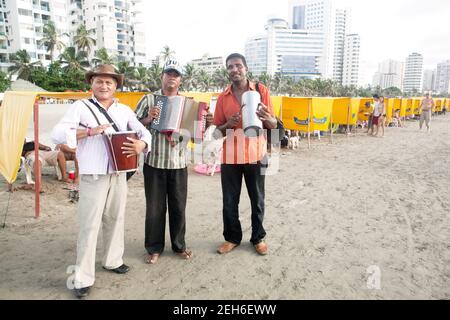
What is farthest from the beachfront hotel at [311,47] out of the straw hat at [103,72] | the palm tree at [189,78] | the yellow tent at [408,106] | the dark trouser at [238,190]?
the straw hat at [103,72]

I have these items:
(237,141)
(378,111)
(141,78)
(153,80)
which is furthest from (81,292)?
(153,80)

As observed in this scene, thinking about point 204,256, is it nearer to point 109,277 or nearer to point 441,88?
point 109,277

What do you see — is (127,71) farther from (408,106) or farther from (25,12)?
(408,106)

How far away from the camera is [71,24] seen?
73.9m

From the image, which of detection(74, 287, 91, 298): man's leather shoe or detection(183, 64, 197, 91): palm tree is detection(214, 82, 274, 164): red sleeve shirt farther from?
detection(183, 64, 197, 91): palm tree

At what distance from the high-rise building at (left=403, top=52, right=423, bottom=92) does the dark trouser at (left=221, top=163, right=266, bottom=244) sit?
212606 mm

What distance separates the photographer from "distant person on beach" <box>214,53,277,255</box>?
131 inches

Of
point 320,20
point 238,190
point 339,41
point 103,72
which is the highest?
point 320,20

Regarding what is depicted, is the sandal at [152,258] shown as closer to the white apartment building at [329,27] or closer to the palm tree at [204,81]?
the palm tree at [204,81]

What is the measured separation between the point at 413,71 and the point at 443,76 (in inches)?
620

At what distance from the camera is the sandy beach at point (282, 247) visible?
2.98m

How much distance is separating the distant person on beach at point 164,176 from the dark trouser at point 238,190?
0.49 metres

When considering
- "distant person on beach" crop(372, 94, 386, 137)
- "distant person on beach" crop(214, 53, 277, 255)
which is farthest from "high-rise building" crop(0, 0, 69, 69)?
"distant person on beach" crop(214, 53, 277, 255)
